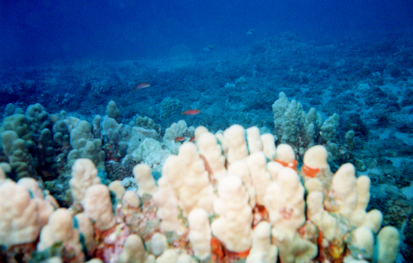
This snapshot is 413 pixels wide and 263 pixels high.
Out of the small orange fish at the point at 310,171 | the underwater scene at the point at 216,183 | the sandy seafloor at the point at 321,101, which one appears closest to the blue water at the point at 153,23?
the sandy seafloor at the point at 321,101

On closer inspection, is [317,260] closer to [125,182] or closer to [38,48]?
[125,182]

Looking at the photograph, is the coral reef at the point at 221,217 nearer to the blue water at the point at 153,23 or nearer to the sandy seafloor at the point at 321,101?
the sandy seafloor at the point at 321,101

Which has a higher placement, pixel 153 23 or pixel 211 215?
pixel 153 23

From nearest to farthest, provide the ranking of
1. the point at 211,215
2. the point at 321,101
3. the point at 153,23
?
the point at 211,215, the point at 321,101, the point at 153,23

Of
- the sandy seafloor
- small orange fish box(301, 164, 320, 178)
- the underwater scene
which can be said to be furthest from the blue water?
small orange fish box(301, 164, 320, 178)

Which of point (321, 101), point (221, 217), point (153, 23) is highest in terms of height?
point (153, 23)

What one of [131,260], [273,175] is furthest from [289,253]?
[131,260]

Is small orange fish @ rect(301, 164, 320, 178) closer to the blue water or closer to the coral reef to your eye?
the coral reef

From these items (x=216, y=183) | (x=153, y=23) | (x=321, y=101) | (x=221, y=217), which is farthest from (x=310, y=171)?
(x=153, y=23)

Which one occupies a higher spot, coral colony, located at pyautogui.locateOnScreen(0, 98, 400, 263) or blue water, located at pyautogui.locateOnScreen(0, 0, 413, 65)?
blue water, located at pyautogui.locateOnScreen(0, 0, 413, 65)

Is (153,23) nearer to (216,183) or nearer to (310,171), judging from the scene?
(216,183)

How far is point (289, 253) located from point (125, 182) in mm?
3396

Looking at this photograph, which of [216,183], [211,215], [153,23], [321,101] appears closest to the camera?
[211,215]

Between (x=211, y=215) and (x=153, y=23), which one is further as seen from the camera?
(x=153, y=23)
